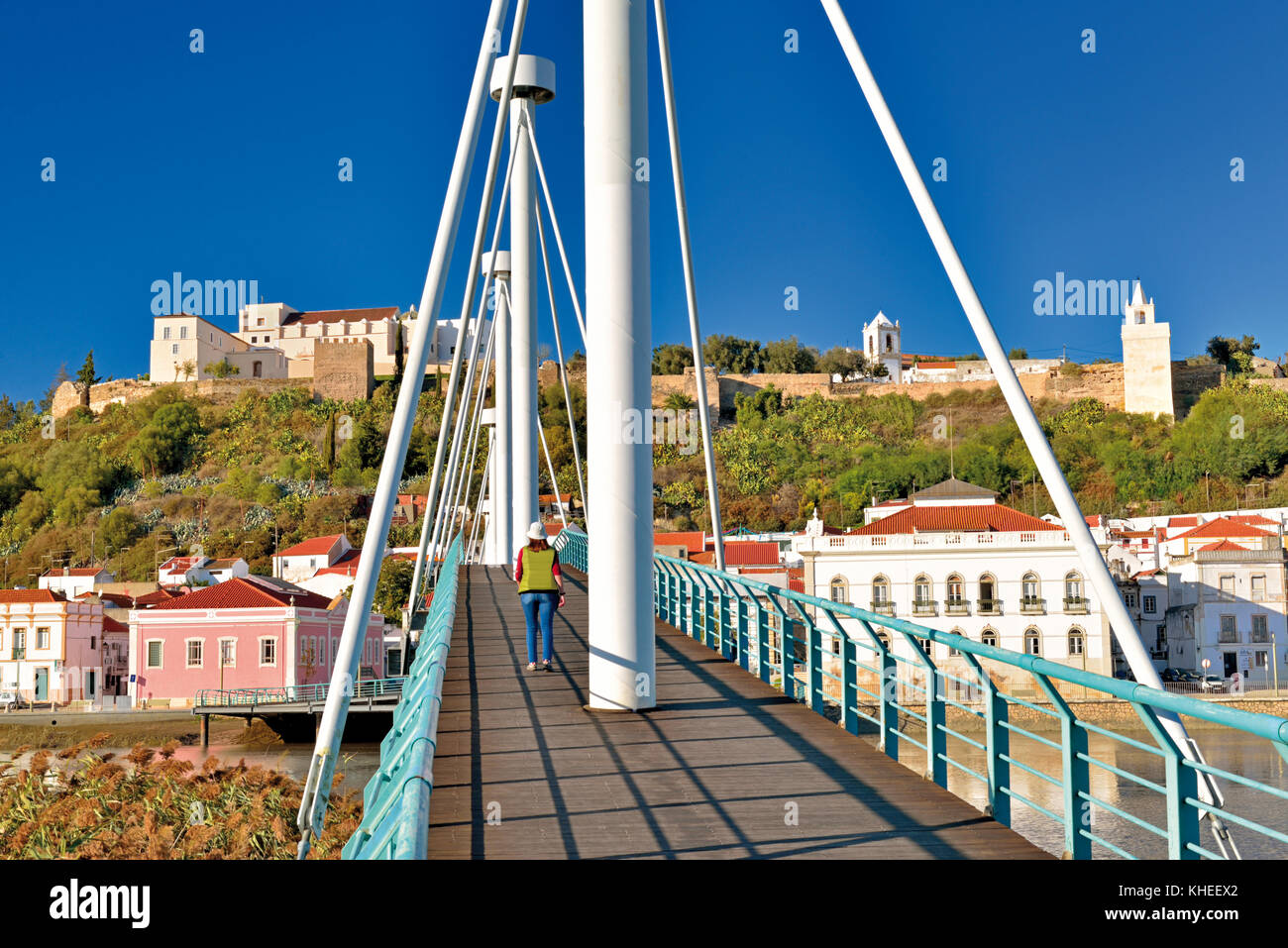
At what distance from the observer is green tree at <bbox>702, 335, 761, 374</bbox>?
10075cm

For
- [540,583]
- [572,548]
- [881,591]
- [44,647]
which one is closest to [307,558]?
[44,647]

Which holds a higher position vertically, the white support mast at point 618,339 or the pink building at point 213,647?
the white support mast at point 618,339

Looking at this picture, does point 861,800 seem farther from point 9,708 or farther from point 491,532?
point 9,708

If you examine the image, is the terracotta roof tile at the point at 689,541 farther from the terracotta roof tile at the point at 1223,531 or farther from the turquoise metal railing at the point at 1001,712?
the turquoise metal railing at the point at 1001,712

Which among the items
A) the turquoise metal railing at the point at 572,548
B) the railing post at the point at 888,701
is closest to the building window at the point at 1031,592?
the turquoise metal railing at the point at 572,548

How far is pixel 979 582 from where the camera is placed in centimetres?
4362

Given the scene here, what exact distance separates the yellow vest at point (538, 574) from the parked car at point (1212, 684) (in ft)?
143

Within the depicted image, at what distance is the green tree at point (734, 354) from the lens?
10075 centimetres

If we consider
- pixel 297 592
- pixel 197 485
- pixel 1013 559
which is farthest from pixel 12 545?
pixel 1013 559

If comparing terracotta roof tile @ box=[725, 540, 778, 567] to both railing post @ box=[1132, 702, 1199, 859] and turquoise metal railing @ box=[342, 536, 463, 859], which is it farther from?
railing post @ box=[1132, 702, 1199, 859]

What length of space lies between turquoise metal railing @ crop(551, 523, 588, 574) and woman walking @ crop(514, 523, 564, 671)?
512 inches

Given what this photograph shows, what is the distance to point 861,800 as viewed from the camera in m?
4.92
